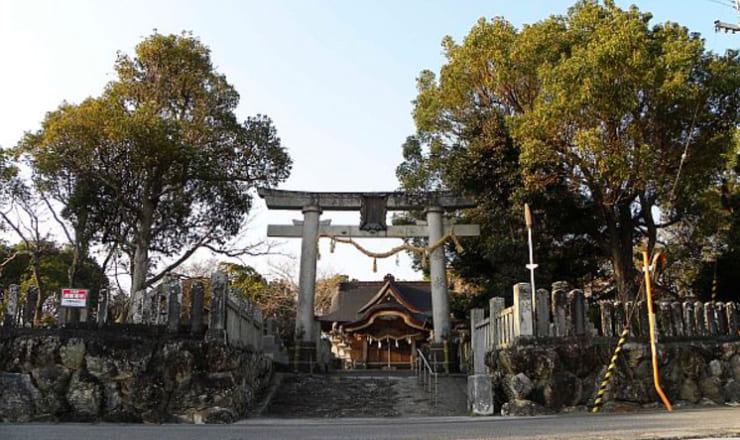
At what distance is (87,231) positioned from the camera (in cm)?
1878

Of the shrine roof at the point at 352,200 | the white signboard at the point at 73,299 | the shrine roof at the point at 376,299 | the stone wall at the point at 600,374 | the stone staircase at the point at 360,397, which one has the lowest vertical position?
the stone staircase at the point at 360,397

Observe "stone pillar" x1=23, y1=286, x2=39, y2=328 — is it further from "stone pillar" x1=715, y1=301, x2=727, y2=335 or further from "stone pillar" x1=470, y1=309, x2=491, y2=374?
"stone pillar" x1=715, y1=301, x2=727, y2=335

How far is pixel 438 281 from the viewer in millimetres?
18641

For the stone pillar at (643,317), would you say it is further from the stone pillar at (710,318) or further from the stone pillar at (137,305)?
the stone pillar at (137,305)

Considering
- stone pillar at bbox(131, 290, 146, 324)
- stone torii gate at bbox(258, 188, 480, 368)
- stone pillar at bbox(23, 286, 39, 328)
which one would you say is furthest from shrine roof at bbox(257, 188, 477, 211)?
stone pillar at bbox(23, 286, 39, 328)

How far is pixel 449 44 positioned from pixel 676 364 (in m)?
11.5

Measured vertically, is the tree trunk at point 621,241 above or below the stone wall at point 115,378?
above

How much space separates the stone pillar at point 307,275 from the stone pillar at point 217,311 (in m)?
6.62

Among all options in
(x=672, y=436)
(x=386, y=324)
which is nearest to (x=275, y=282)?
(x=386, y=324)

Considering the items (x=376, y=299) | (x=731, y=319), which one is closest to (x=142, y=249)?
(x=376, y=299)

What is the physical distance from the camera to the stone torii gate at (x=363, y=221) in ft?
61.8

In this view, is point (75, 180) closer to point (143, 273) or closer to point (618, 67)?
point (143, 273)

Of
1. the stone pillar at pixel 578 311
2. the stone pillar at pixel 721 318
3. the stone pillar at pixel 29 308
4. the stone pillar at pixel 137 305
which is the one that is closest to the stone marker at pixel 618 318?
the stone pillar at pixel 578 311

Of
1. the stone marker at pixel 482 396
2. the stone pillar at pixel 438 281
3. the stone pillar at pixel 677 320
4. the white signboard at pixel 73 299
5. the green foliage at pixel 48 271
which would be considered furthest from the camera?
the green foliage at pixel 48 271
